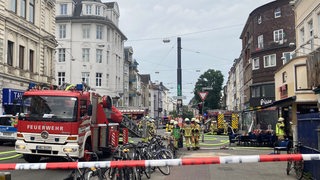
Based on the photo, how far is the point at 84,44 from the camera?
5725cm

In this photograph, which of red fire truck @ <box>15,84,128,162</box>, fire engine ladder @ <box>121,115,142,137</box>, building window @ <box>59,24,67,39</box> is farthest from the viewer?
building window @ <box>59,24,67,39</box>

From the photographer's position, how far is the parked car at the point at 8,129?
68.7 feet

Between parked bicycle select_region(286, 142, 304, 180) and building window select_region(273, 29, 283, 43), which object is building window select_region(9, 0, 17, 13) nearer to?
parked bicycle select_region(286, 142, 304, 180)

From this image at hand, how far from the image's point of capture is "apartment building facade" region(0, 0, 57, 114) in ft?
102

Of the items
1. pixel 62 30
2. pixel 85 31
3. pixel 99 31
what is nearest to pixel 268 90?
pixel 99 31

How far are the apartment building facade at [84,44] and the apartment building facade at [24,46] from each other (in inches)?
614

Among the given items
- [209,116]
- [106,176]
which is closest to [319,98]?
[106,176]

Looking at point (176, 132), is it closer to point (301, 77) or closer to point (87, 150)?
point (87, 150)

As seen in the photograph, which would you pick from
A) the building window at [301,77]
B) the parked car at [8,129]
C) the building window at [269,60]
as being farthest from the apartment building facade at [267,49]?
the parked car at [8,129]

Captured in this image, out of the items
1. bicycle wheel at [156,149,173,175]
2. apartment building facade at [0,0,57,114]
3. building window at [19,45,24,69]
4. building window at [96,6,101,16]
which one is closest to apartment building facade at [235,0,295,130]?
apartment building facade at [0,0,57,114]

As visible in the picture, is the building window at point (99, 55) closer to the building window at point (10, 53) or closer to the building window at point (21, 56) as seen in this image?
the building window at point (21, 56)

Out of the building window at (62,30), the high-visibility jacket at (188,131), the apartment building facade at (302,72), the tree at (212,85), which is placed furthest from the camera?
the tree at (212,85)

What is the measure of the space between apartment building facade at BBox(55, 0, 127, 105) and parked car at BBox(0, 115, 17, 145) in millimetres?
34889

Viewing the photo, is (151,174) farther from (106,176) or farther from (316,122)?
(316,122)
